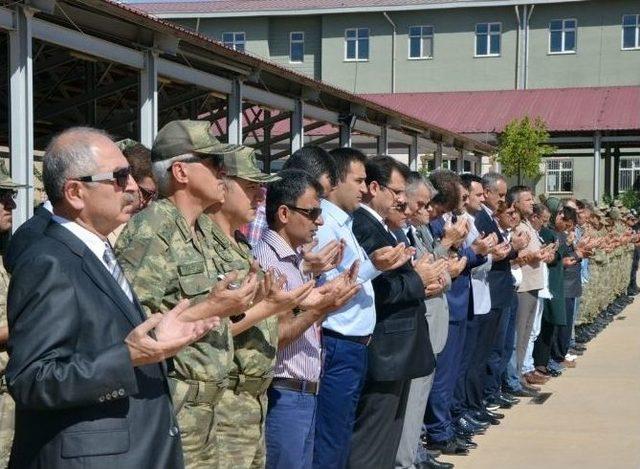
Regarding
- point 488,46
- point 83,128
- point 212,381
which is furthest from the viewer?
point 488,46

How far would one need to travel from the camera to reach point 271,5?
44.3 m

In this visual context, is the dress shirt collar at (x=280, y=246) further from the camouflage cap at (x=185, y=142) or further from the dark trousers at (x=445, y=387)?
the dark trousers at (x=445, y=387)

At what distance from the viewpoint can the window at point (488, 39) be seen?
42156 mm

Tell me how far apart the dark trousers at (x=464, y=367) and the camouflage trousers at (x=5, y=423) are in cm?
430

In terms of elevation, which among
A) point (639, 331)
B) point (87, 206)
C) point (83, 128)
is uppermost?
point (83, 128)

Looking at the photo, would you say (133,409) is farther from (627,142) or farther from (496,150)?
(627,142)

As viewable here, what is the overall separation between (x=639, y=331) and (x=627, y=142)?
2058cm

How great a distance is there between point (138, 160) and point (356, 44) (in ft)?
129

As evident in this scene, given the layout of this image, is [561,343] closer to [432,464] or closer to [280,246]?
[432,464]

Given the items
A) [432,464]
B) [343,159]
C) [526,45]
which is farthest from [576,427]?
[526,45]

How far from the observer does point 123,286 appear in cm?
307

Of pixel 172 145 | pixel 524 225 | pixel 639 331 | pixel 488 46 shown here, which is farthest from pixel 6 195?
pixel 488 46

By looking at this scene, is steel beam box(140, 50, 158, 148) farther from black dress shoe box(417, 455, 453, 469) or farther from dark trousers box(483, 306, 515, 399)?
black dress shoe box(417, 455, 453, 469)

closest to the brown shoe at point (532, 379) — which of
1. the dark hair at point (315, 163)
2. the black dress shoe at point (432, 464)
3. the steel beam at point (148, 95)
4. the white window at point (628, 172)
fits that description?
the black dress shoe at point (432, 464)
